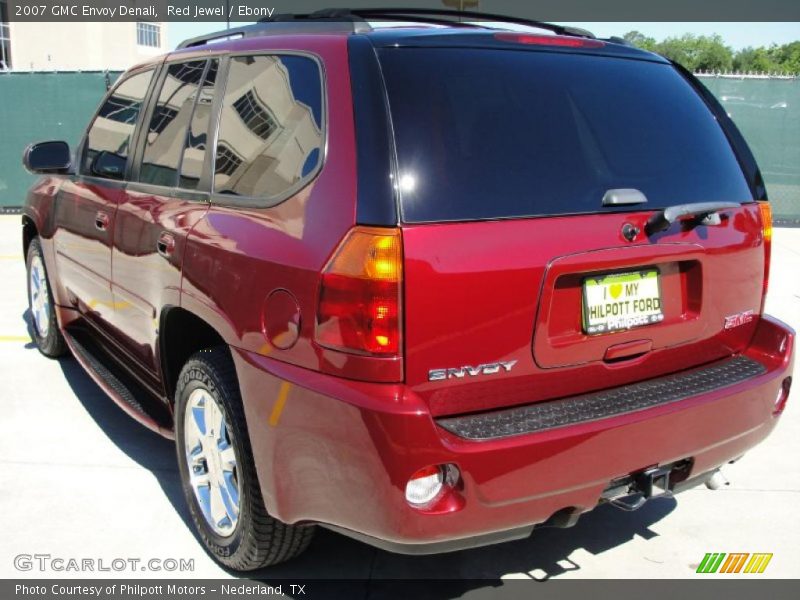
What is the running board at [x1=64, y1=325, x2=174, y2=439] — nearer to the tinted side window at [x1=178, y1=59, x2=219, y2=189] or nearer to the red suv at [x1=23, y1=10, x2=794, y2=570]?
the red suv at [x1=23, y1=10, x2=794, y2=570]

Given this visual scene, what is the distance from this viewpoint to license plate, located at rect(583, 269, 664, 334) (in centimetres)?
262

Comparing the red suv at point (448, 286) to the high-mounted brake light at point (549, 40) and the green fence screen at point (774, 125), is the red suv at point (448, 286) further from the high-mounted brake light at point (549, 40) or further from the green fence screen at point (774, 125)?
the green fence screen at point (774, 125)

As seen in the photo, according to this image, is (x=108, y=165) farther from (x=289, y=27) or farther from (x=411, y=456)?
(x=411, y=456)

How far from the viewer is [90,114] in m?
13.4

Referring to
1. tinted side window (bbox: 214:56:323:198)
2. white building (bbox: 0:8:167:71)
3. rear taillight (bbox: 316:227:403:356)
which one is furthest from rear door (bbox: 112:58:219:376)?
white building (bbox: 0:8:167:71)

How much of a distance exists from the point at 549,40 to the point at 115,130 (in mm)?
2430

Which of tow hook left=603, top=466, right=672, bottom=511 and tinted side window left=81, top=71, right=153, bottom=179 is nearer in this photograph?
tow hook left=603, top=466, right=672, bottom=511

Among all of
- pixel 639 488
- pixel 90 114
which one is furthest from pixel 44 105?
pixel 639 488

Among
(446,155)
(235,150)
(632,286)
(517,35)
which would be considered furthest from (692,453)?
(235,150)

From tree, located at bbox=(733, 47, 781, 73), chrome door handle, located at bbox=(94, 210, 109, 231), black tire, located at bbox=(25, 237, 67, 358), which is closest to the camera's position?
chrome door handle, located at bbox=(94, 210, 109, 231)

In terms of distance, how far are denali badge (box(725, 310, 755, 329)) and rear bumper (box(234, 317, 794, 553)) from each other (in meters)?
0.35

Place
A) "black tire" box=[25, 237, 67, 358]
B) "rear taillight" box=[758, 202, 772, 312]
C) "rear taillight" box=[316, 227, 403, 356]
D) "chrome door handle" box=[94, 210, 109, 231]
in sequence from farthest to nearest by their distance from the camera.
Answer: "black tire" box=[25, 237, 67, 358]
"chrome door handle" box=[94, 210, 109, 231]
"rear taillight" box=[758, 202, 772, 312]
"rear taillight" box=[316, 227, 403, 356]

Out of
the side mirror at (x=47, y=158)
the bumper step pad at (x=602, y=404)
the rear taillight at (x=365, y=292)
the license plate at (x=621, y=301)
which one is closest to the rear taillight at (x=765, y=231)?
the bumper step pad at (x=602, y=404)

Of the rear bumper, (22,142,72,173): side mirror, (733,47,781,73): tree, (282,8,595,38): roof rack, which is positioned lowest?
the rear bumper
